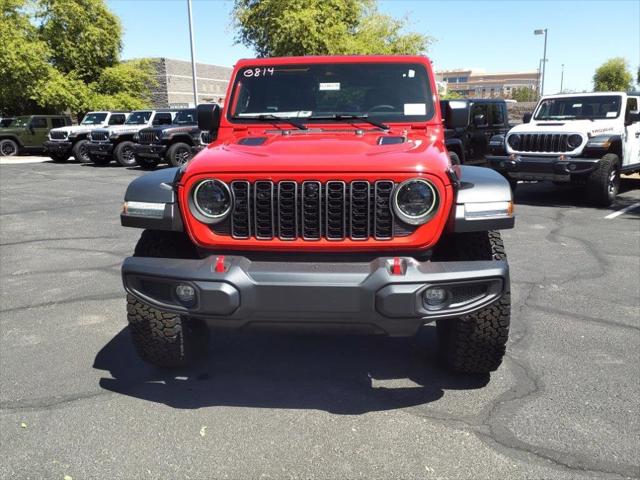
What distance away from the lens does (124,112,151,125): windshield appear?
745 inches

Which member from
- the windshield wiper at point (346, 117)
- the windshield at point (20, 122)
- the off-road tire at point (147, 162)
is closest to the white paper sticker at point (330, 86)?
the windshield wiper at point (346, 117)

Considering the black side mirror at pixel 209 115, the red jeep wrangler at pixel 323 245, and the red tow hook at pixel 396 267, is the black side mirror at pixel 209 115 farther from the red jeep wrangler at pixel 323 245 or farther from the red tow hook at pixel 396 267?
the red tow hook at pixel 396 267

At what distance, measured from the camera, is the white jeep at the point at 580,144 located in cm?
949

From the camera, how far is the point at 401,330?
2.73m

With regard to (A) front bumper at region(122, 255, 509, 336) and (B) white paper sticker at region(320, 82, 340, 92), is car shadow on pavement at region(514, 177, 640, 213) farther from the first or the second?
(A) front bumper at region(122, 255, 509, 336)

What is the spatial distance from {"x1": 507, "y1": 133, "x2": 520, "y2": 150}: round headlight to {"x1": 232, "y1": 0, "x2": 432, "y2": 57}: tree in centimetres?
1355

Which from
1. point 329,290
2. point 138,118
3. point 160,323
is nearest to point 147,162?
point 138,118

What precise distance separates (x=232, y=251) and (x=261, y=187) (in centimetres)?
38

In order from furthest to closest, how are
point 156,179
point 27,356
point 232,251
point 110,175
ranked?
point 110,175, point 27,356, point 156,179, point 232,251

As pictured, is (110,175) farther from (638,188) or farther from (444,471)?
(444,471)

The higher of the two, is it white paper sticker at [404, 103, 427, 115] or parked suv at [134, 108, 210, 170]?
white paper sticker at [404, 103, 427, 115]

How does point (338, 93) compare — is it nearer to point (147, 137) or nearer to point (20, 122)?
point (147, 137)

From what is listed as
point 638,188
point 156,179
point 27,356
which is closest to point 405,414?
point 156,179

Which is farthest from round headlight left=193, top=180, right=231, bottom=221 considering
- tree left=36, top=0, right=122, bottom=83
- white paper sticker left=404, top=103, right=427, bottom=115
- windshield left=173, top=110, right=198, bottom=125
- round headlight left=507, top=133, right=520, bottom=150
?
tree left=36, top=0, right=122, bottom=83
